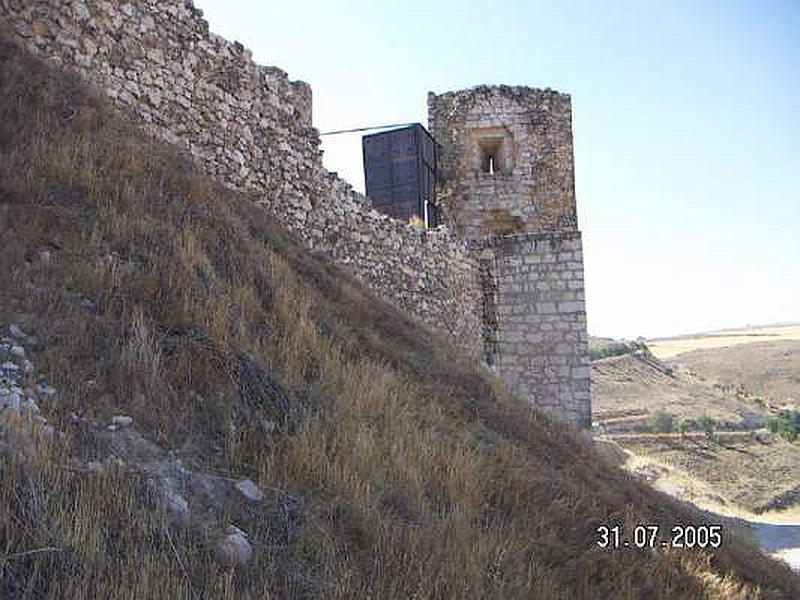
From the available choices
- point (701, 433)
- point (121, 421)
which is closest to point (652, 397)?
point (701, 433)

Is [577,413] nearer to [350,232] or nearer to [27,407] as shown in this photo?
[350,232]

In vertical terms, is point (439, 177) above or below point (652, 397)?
above

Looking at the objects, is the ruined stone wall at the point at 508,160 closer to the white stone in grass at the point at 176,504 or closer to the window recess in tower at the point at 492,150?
the window recess in tower at the point at 492,150

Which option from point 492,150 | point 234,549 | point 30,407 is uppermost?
point 492,150

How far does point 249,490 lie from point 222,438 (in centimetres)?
38

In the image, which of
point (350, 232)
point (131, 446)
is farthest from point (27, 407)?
point (350, 232)

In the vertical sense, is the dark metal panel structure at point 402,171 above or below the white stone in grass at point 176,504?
above

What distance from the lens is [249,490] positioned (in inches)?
121

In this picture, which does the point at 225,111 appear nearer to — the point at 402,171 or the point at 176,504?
the point at 176,504

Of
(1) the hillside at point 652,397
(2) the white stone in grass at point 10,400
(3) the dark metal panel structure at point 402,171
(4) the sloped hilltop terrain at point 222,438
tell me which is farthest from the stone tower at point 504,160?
(1) the hillside at point 652,397

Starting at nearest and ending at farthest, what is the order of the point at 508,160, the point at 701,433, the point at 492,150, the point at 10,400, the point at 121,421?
the point at 10,400
the point at 121,421
the point at 508,160
the point at 492,150
the point at 701,433

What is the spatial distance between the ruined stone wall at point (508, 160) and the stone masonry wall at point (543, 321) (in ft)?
9.69

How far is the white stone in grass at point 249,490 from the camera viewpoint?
304 cm

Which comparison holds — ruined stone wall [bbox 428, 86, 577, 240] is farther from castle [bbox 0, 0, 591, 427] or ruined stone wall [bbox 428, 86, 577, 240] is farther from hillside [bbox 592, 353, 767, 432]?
hillside [bbox 592, 353, 767, 432]
